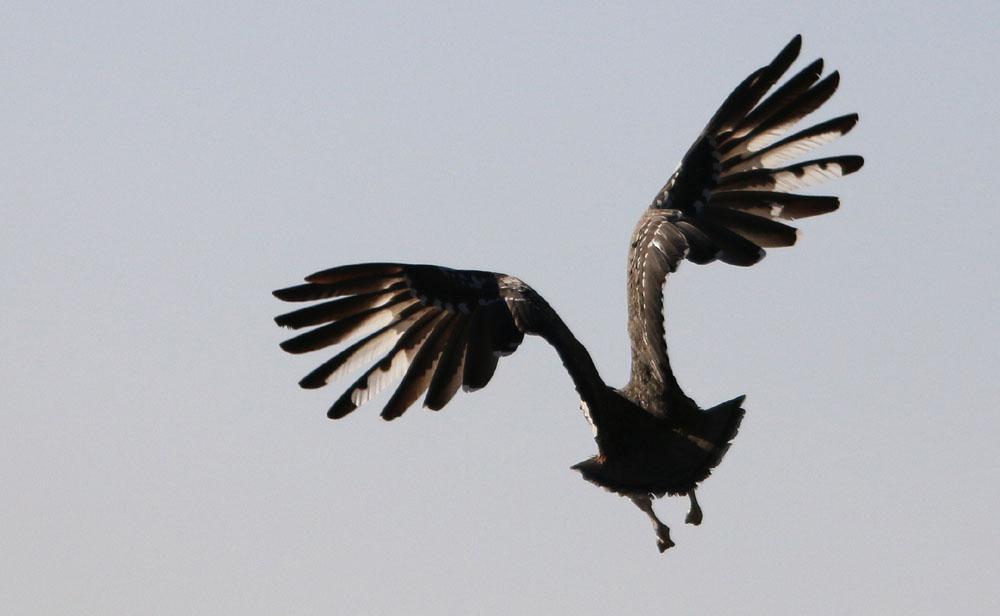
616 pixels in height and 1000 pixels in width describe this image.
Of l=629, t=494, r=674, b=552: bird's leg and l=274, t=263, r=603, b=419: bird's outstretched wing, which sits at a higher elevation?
l=274, t=263, r=603, b=419: bird's outstretched wing

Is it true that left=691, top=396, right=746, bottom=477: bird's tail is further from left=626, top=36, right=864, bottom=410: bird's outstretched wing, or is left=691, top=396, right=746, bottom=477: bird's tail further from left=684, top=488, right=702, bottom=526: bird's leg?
left=626, top=36, right=864, bottom=410: bird's outstretched wing

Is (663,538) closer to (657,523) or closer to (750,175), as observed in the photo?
(657,523)

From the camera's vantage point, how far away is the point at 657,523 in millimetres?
15367

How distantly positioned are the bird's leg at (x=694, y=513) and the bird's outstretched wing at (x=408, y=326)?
Answer: 2.21 metres

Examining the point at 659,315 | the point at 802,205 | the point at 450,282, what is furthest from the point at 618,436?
the point at 802,205

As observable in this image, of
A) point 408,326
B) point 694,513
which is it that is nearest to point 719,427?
point 694,513

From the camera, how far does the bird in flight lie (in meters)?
14.9

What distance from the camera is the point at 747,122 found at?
17.5 meters

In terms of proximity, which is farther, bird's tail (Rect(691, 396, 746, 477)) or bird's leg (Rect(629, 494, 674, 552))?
bird's leg (Rect(629, 494, 674, 552))

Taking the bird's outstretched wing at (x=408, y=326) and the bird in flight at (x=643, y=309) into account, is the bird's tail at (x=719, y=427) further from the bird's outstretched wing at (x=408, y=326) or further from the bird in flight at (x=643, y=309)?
the bird's outstretched wing at (x=408, y=326)

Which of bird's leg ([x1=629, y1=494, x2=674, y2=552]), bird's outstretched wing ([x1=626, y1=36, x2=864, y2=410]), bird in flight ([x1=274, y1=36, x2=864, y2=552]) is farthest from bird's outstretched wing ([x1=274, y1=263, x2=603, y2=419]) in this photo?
bird's leg ([x1=629, y1=494, x2=674, y2=552])

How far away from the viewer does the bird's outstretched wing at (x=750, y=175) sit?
16516mm

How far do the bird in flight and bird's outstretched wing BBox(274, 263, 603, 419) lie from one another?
1 centimetres

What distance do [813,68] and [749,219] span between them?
5.56 ft
